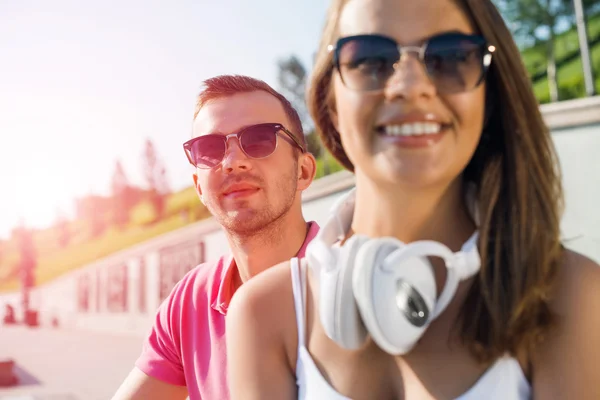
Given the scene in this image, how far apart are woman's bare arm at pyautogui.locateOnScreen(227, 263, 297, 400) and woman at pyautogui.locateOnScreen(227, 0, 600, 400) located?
0.17ft

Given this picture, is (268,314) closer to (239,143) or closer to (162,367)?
(239,143)

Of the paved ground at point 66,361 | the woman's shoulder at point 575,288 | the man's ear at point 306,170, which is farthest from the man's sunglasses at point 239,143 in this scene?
the paved ground at point 66,361

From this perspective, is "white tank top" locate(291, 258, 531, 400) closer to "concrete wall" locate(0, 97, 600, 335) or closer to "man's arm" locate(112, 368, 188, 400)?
"man's arm" locate(112, 368, 188, 400)

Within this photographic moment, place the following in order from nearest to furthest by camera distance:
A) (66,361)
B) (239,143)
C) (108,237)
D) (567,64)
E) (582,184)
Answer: (239,143) < (582,184) < (66,361) < (108,237) < (567,64)

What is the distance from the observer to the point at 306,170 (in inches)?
73.3

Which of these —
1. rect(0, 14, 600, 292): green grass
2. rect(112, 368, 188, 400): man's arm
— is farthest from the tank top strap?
rect(0, 14, 600, 292): green grass

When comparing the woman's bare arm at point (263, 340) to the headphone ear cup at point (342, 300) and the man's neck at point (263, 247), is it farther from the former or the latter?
the man's neck at point (263, 247)

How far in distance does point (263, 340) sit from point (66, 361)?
31.5 ft

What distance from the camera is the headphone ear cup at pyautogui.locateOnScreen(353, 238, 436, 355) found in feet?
2.37

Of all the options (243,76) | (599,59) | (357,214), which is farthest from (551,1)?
(357,214)

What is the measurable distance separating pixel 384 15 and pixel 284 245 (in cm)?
105

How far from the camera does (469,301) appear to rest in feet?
2.75

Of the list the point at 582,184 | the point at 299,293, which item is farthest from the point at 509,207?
the point at 582,184

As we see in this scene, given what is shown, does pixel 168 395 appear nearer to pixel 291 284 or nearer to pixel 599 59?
pixel 291 284
